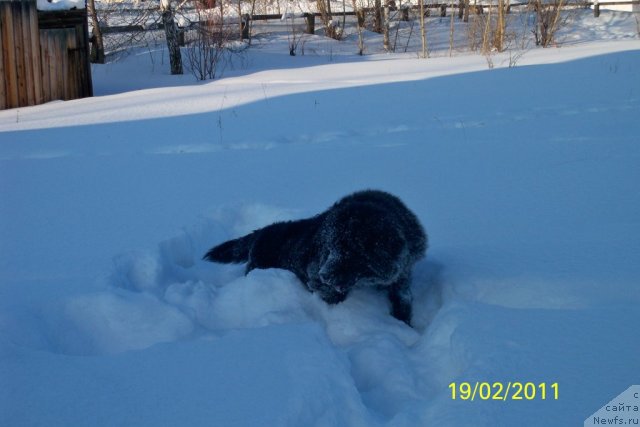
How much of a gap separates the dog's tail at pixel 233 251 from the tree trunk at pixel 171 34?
12360 millimetres

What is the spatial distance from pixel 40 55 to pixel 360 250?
9.96 meters

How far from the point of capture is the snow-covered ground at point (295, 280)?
2.48 metres

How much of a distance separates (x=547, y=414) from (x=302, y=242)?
1927 mm

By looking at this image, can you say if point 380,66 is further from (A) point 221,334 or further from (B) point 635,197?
(A) point 221,334

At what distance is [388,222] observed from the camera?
12.0ft

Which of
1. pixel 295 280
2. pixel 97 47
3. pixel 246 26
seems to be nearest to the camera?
pixel 295 280

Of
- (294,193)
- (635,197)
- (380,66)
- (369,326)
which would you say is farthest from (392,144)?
(380,66)

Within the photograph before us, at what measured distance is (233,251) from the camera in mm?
4355

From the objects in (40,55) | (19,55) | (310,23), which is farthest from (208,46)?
(310,23)

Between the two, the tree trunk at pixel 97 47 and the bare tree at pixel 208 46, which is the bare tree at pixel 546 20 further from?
the tree trunk at pixel 97 47
